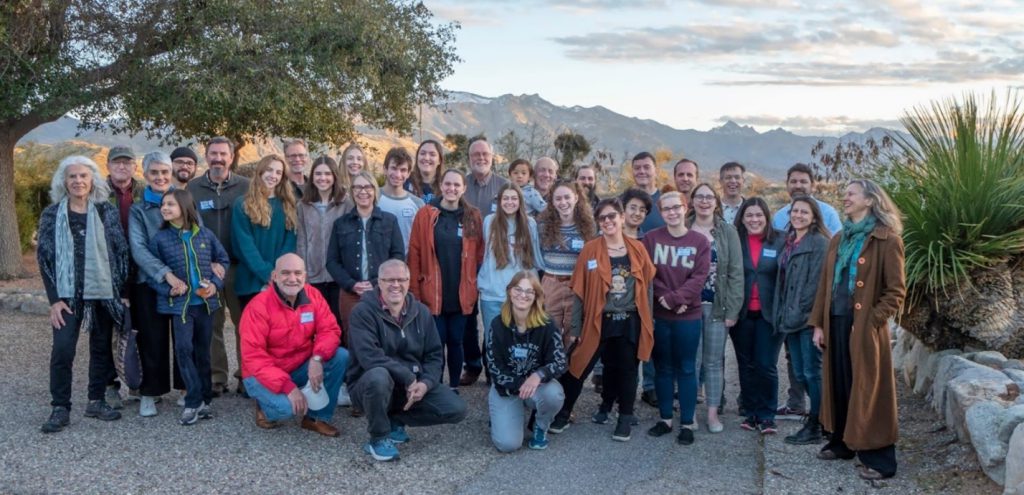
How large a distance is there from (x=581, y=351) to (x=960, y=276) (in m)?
3.19

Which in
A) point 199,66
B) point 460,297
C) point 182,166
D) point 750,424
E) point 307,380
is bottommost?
point 750,424

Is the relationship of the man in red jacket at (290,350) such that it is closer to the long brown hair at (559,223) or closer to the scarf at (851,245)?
the long brown hair at (559,223)

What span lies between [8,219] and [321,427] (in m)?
A: 11.7

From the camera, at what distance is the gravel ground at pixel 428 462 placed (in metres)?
5.34

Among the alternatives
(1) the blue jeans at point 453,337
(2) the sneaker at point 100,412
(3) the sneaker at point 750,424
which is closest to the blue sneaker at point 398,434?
(1) the blue jeans at point 453,337

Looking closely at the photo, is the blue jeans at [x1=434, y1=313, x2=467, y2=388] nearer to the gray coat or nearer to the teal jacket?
the teal jacket

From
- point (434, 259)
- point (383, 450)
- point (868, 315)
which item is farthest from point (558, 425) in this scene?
point (868, 315)

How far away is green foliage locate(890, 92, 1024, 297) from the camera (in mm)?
7059

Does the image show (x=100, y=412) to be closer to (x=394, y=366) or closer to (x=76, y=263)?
(x=76, y=263)

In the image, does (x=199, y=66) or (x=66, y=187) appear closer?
(x=66, y=187)

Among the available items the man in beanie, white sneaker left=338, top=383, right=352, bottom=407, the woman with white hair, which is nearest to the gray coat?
white sneaker left=338, top=383, right=352, bottom=407

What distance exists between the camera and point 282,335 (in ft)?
20.6

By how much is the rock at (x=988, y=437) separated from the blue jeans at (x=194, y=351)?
17.3 feet

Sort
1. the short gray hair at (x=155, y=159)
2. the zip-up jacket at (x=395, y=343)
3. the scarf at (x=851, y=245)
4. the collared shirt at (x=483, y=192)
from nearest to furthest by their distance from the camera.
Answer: the scarf at (x=851, y=245) < the zip-up jacket at (x=395, y=343) < the short gray hair at (x=155, y=159) < the collared shirt at (x=483, y=192)
